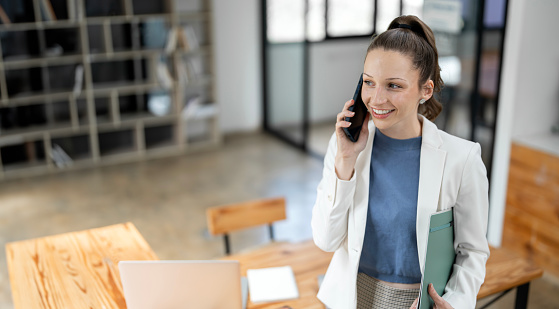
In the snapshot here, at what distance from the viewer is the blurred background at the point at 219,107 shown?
3.44m

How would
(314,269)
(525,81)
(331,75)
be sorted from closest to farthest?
(314,269), (525,81), (331,75)

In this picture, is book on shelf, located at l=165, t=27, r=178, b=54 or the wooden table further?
book on shelf, located at l=165, t=27, r=178, b=54

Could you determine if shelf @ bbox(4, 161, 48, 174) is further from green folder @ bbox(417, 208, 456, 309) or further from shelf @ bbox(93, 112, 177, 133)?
green folder @ bbox(417, 208, 456, 309)

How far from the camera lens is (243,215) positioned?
2777mm

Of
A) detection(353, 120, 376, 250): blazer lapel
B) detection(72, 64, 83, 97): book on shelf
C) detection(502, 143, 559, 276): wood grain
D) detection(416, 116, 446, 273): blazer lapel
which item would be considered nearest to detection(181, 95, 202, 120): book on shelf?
detection(72, 64, 83, 97): book on shelf

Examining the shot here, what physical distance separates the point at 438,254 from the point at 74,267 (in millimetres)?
1404

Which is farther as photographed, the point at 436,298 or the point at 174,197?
the point at 174,197

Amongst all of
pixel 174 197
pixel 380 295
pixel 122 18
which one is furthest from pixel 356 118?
pixel 122 18

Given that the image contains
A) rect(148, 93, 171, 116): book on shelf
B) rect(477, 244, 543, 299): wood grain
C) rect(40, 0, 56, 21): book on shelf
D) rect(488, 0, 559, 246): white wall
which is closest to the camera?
rect(477, 244, 543, 299): wood grain

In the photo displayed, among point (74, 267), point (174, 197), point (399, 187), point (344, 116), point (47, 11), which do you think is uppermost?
point (47, 11)

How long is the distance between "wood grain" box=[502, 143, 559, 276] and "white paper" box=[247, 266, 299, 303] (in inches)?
76.4

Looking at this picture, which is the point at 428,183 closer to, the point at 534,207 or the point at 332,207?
the point at 332,207

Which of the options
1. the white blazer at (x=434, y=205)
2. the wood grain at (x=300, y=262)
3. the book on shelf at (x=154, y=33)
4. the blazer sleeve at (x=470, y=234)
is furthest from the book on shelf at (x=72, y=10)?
the blazer sleeve at (x=470, y=234)

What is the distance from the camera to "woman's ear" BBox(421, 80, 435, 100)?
1.54 metres
